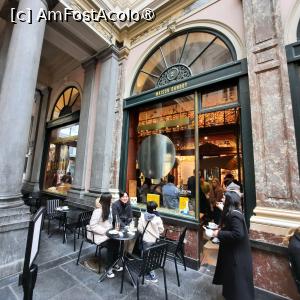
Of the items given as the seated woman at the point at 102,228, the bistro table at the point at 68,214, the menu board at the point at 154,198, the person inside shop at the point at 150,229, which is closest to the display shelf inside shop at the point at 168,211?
the menu board at the point at 154,198

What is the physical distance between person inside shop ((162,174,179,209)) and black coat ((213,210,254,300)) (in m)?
2.33

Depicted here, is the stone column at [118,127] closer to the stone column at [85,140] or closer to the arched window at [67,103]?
the stone column at [85,140]

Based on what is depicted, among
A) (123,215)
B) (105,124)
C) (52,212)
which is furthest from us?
(105,124)

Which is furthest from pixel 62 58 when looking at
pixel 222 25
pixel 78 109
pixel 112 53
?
pixel 222 25

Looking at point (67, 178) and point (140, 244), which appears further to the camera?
point (67, 178)

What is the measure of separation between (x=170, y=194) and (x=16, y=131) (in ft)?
12.6

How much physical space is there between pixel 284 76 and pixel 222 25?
7.17 feet

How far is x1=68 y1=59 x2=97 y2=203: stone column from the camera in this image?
650 centimetres

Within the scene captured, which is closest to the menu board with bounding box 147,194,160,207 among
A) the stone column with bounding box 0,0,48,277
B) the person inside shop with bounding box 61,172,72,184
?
the stone column with bounding box 0,0,48,277

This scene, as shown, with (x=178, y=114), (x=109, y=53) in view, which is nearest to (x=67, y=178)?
(x=109, y=53)

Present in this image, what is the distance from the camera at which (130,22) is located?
6574mm

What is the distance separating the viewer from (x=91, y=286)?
320 cm

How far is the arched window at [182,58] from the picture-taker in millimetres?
4756

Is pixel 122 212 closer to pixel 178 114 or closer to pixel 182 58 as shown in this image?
pixel 178 114
